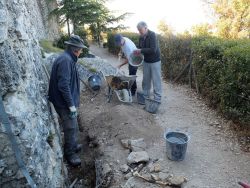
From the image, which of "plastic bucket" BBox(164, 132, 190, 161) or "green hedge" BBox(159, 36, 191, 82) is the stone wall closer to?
"plastic bucket" BBox(164, 132, 190, 161)

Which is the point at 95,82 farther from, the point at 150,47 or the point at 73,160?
the point at 73,160

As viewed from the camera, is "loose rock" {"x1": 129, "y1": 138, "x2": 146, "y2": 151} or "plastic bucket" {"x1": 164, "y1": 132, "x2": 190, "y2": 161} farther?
"loose rock" {"x1": 129, "y1": 138, "x2": 146, "y2": 151}

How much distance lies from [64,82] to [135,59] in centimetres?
361

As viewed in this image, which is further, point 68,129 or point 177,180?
point 68,129

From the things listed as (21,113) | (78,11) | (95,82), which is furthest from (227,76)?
(78,11)

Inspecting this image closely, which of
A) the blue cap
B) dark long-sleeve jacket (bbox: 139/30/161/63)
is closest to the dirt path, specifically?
dark long-sleeve jacket (bbox: 139/30/161/63)

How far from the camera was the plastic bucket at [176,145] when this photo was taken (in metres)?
5.38

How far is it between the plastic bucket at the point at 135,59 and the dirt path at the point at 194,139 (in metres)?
1.16

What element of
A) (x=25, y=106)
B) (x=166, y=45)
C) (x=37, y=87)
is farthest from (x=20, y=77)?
(x=166, y=45)

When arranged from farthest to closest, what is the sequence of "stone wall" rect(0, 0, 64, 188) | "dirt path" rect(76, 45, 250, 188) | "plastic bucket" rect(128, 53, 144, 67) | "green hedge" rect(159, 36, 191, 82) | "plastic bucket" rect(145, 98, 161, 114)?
1. "green hedge" rect(159, 36, 191, 82)
2. "plastic bucket" rect(128, 53, 144, 67)
3. "plastic bucket" rect(145, 98, 161, 114)
4. "dirt path" rect(76, 45, 250, 188)
5. "stone wall" rect(0, 0, 64, 188)

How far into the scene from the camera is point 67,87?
17.2 ft

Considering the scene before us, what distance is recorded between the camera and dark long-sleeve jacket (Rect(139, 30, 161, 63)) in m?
7.71

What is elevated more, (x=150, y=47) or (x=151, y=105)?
(x=150, y=47)

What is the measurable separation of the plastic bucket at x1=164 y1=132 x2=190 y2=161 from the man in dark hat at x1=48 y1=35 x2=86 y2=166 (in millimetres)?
1813
